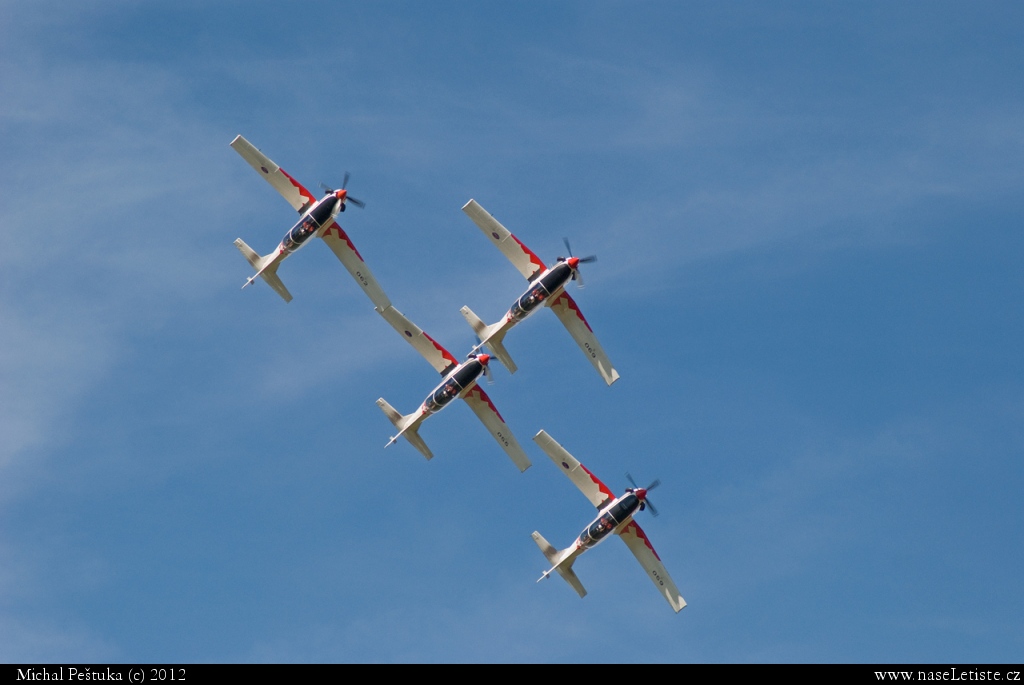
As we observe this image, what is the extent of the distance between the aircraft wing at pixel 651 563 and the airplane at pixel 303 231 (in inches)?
1021

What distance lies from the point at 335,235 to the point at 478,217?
34.9ft

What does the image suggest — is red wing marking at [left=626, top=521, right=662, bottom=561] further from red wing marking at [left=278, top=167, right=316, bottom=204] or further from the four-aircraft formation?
red wing marking at [left=278, top=167, right=316, bottom=204]

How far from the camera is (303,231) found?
10506cm

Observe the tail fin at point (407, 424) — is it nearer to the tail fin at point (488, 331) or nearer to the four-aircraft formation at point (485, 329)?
the four-aircraft formation at point (485, 329)

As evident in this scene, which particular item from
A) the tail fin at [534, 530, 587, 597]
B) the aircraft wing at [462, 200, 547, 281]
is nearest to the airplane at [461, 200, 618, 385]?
the aircraft wing at [462, 200, 547, 281]

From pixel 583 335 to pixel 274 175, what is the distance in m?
25.7

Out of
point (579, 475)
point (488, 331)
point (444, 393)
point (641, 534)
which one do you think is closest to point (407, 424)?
point (444, 393)

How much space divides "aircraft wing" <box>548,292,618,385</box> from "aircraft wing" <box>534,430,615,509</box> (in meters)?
6.34

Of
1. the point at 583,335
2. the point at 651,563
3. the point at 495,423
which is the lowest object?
the point at 651,563

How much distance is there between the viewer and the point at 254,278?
106500 mm

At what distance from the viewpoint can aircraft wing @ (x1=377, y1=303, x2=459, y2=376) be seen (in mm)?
107625

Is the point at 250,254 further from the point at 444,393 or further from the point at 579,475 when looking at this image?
the point at 579,475
